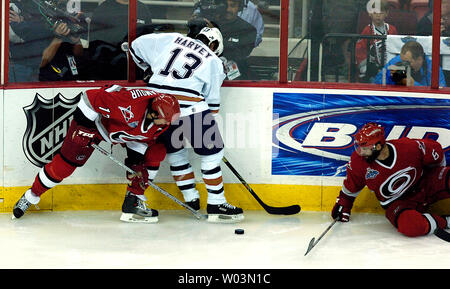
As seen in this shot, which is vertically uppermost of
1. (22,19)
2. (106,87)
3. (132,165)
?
(22,19)

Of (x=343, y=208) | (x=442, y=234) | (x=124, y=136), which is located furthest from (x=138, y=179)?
(x=442, y=234)

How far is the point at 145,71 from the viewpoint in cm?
503

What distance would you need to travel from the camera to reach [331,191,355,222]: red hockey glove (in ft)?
16.0

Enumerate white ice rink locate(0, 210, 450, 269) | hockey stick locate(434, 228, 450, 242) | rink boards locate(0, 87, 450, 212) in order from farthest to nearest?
1. rink boards locate(0, 87, 450, 212)
2. hockey stick locate(434, 228, 450, 242)
3. white ice rink locate(0, 210, 450, 269)

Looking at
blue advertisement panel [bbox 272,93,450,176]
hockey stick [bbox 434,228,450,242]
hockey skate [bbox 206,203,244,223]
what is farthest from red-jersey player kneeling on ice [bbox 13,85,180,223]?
hockey stick [bbox 434,228,450,242]

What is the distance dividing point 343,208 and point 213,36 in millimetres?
1294

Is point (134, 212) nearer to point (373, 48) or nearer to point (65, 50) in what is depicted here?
point (65, 50)

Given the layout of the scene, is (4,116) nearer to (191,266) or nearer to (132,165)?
(132,165)

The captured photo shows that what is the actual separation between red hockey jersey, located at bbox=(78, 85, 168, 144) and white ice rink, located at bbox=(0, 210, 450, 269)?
0.55 metres

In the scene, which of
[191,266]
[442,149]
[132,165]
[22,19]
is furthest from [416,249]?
[22,19]

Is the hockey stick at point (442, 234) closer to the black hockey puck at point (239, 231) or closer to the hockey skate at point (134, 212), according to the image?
the black hockey puck at point (239, 231)

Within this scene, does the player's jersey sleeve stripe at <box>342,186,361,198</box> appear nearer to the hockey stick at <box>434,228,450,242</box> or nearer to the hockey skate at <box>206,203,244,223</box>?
the hockey stick at <box>434,228,450,242</box>
